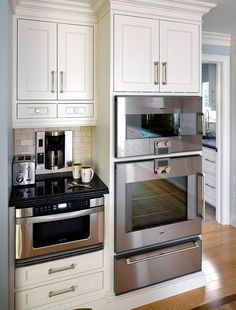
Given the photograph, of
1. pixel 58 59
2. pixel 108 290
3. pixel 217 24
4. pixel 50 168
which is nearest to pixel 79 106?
pixel 58 59

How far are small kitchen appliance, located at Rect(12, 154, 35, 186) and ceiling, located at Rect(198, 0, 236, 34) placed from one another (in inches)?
75.8

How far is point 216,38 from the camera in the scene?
3.35 metres

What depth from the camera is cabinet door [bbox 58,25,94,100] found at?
2250mm

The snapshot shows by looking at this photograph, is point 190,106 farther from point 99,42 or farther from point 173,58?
point 99,42

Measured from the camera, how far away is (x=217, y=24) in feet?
9.58

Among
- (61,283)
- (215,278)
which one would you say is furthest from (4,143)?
(215,278)

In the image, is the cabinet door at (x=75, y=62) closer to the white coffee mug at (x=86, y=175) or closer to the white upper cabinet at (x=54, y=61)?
the white upper cabinet at (x=54, y=61)

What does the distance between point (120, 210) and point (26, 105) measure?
1080 mm

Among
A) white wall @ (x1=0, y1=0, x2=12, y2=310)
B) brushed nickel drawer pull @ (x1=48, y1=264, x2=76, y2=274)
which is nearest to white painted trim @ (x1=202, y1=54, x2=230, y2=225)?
brushed nickel drawer pull @ (x1=48, y1=264, x2=76, y2=274)

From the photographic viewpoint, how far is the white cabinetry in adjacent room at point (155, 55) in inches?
81.5

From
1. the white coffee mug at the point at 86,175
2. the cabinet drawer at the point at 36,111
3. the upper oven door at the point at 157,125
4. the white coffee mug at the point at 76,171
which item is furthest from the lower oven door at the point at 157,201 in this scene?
the cabinet drawer at the point at 36,111

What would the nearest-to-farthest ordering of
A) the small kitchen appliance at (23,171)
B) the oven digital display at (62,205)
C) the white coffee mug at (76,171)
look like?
the oven digital display at (62,205) → the small kitchen appliance at (23,171) → the white coffee mug at (76,171)

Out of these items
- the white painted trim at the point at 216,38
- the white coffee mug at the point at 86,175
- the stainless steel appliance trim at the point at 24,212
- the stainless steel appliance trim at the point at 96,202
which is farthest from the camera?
the white painted trim at the point at 216,38

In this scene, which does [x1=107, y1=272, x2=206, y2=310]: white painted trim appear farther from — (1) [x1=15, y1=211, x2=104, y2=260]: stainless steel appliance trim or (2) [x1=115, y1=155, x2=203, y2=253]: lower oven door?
(1) [x1=15, y1=211, x2=104, y2=260]: stainless steel appliance trim
